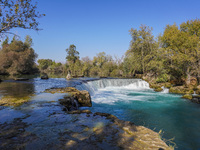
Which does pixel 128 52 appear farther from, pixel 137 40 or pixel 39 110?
pixel 39 110

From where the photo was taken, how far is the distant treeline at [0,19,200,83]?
1680 cm

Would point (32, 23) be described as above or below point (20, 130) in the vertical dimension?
above

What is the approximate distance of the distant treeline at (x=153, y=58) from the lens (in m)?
16.8

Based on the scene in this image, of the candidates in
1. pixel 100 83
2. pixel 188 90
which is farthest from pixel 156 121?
pixel 100 83

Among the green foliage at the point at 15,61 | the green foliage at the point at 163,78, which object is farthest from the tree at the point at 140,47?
the green foliage at the point at 15,61

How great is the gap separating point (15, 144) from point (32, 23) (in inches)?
221

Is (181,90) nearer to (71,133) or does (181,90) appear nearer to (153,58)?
(153,58)

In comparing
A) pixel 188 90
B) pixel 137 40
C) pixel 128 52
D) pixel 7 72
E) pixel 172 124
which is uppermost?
pixel 137 40

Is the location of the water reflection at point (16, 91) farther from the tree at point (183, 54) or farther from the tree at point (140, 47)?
the tree at point (140, 47)

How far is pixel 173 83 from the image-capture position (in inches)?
758

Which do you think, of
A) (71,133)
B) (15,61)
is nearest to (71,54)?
(15,61)

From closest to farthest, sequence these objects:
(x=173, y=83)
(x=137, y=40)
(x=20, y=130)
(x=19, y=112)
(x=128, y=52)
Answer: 1. (x=20, y=130)
2. (x=19, y=112)
3. (x=173, y=83)
4. (x=137, y=40)
5. (x=128, y=52)

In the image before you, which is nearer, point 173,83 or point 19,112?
point 19,112

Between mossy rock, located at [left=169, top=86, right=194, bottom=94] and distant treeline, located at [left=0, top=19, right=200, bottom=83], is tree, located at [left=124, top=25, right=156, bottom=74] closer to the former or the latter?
distant treeline, located at [left=0, top=19, right=200, bottom=83]
